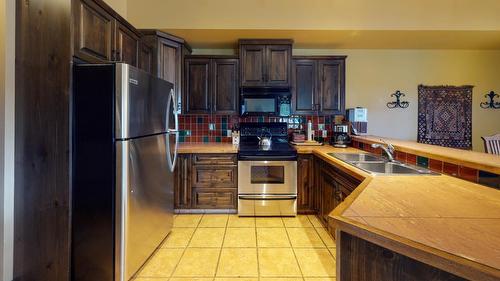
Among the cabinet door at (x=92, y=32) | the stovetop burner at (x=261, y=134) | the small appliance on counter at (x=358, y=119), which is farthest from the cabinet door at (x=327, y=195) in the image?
the cabinet door at (x=92, y=32)

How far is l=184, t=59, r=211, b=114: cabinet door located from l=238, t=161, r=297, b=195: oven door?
1.02 metres

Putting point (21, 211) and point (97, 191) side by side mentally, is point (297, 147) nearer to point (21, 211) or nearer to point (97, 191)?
point (97, 191)

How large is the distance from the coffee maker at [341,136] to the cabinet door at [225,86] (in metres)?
1.44

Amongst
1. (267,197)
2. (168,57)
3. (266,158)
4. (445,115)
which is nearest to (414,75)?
(445,115)

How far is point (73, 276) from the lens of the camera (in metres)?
1.81

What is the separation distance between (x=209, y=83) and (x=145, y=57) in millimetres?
876

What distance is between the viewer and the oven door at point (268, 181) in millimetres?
3221

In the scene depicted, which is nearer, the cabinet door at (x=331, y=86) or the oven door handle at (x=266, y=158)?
the oven door handle at (x=266, y=158)

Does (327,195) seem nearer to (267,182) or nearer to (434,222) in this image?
(267,182)

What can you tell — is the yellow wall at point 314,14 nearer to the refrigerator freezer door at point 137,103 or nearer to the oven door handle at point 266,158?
the refrigerator freezer door at point 137,103

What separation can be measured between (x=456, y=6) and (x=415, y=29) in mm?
538

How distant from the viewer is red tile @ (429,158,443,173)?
187 cm

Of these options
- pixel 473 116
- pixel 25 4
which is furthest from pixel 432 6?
pixel 25 4

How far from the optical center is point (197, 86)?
3.62 m
